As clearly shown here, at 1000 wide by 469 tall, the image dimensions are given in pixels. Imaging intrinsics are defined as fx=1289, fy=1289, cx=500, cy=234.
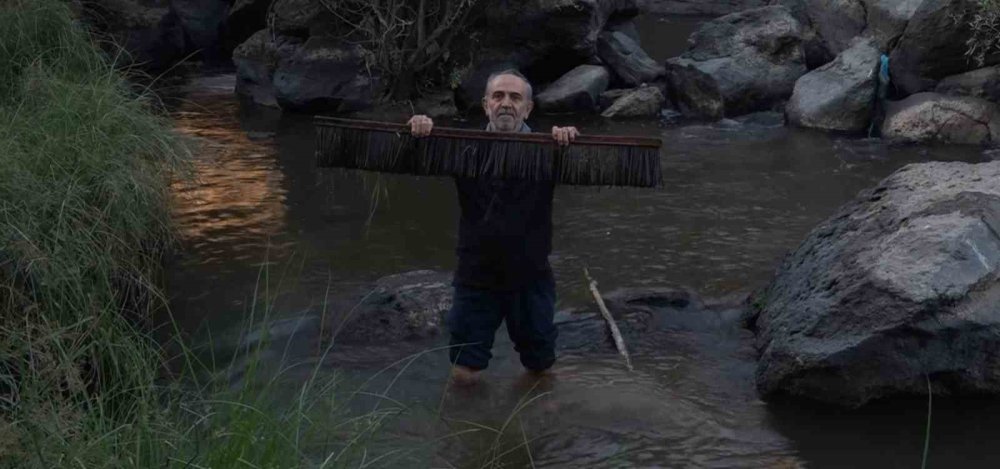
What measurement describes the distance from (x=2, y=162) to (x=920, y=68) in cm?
1015

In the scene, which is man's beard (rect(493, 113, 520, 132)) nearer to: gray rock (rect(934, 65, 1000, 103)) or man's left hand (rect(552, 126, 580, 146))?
man's left hand (rect(552, 126, 580, 146))

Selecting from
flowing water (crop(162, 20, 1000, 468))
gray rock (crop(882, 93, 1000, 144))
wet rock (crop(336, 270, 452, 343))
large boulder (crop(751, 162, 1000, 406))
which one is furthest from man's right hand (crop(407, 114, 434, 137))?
gray rock (crop(882, 93, 1000, 144))

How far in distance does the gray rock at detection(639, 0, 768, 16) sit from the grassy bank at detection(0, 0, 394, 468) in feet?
55.9

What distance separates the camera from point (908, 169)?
6996mm

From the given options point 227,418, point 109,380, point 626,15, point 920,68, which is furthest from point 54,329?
point 626,15

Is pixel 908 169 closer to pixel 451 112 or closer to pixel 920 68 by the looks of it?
pixel 920 68

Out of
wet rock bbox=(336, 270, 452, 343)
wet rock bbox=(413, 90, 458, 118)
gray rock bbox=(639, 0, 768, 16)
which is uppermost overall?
gray rock bbox=(639, 0, 768, 16)

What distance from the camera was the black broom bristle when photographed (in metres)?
5.26

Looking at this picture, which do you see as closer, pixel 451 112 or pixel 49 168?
pixel 49 168

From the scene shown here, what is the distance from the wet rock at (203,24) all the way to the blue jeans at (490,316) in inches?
543

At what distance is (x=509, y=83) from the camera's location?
542cm

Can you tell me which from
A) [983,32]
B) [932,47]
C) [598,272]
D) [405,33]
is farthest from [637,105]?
[598,272]

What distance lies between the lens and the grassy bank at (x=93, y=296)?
3.47 m

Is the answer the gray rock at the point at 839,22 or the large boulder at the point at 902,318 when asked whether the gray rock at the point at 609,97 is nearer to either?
the gray rock at the point at 839,22
